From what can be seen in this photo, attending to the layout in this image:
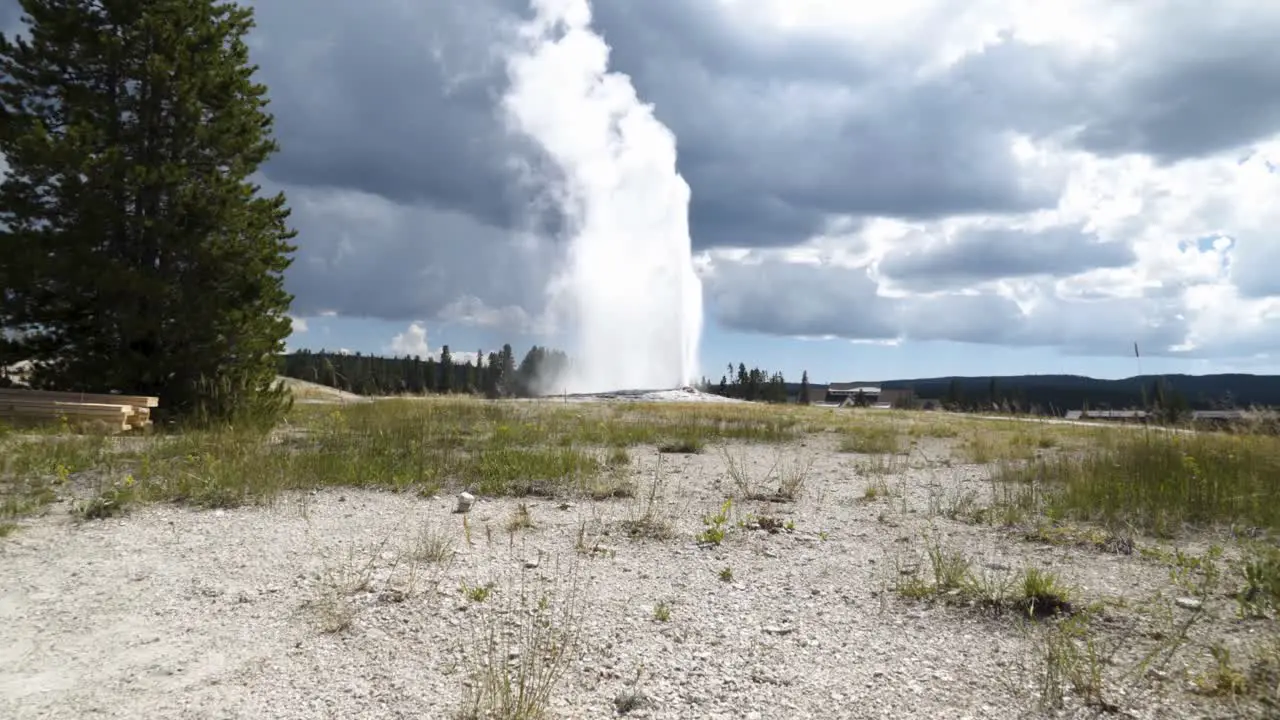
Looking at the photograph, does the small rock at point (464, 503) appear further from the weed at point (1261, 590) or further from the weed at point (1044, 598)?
the weed at point (1261, 590)

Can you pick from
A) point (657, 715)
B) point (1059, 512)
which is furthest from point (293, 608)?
point (1059, 512)

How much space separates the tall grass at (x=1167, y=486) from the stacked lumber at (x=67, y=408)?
44.2 feet

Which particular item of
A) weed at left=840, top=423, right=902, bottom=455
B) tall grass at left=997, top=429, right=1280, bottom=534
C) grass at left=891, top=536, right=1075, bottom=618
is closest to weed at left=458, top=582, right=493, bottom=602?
grass at left=891, top=536, right=1075, bottom=618

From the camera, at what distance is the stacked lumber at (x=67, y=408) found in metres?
11.7

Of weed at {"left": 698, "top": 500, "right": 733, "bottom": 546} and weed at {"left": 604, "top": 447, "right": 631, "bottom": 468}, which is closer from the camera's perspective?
weed at {"left": 698, "top": 500, "right": 733, "bottom": 546}

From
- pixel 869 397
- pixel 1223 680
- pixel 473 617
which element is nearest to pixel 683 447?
pixel 473 617

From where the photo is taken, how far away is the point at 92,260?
12484mm

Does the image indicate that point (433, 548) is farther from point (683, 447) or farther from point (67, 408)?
point (67, 408)

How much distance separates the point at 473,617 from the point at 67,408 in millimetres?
11215

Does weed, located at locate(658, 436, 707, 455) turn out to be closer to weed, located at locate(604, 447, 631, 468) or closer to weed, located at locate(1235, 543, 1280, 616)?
weed, located at locate(604, 447, 631, 468)

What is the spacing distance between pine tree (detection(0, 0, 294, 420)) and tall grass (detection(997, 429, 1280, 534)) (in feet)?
43.0

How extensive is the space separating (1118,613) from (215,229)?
1482 centimetres

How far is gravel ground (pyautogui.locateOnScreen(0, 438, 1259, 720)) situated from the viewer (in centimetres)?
340

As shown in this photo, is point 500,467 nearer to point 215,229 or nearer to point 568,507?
point 568,507
